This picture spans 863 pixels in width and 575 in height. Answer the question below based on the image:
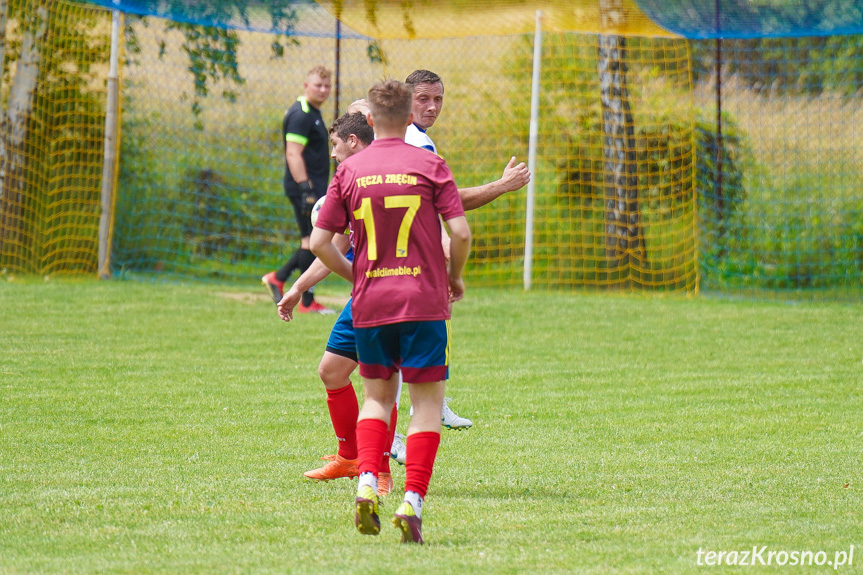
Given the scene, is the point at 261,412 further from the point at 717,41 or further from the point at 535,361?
the point at 717,41

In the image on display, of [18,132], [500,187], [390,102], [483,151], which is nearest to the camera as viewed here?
[390,102]

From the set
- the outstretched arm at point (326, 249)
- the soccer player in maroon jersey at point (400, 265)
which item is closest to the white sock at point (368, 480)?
the soccer player in maroon jersey at point (400, 265)

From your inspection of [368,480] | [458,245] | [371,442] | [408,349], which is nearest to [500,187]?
[458,245]

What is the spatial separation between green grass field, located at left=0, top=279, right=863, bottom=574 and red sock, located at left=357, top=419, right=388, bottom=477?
0.88ft

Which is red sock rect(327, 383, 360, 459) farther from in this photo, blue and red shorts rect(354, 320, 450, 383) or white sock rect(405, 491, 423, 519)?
white sock rect(405, 491, 423, 519)

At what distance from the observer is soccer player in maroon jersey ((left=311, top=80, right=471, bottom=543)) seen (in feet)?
12.8

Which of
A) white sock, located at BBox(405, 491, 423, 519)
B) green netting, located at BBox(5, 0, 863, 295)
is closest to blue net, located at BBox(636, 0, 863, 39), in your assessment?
green netting, located at BBox(5, 0, 863, 295)

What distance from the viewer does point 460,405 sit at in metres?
6.78

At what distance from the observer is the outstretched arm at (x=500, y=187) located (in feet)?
14.9

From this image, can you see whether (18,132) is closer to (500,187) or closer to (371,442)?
(500,187)

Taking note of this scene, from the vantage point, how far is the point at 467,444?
5758 mm

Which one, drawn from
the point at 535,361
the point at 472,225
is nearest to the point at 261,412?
the point at 535,361

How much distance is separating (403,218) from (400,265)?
6.9 inches

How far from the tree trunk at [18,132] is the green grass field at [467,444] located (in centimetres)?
242
